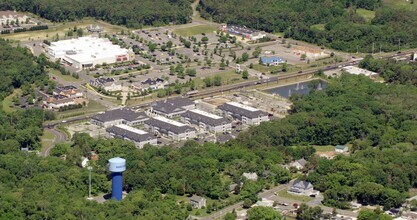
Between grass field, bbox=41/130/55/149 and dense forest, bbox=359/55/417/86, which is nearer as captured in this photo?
grass field, bbox=41/130/55/149

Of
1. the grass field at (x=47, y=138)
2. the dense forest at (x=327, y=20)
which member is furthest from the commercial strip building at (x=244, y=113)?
the dense forest at (x=327, y=20)

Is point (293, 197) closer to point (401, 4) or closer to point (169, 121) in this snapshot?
point (169, 121)

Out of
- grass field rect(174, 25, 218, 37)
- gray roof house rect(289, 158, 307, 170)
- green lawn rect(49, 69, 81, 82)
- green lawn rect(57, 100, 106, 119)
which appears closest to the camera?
gray roof house rect(289, 158, 307, 170)

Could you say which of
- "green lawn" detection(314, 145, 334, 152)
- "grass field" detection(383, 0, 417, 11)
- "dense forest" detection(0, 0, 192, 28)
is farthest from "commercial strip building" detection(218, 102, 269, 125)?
"grass field" detection(383, 0, 417, 11)

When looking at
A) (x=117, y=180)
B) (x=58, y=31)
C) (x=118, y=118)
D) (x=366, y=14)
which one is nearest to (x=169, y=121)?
(x=118, y=118)

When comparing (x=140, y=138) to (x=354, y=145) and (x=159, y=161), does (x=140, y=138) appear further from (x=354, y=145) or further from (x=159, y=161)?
(x=354, y=145)

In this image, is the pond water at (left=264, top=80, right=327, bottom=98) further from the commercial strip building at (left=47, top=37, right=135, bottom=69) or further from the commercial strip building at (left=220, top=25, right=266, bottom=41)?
the commercial strip building at (left=220, top=25, right=266, bottom=41)
